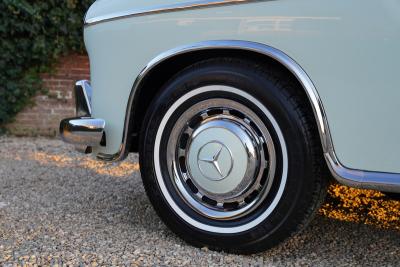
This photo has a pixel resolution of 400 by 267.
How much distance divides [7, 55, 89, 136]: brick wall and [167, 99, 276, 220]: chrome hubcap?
13.9 ft

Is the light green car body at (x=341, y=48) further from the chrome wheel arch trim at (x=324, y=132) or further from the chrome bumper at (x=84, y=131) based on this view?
the chrome bumper at (x=84, y=131)

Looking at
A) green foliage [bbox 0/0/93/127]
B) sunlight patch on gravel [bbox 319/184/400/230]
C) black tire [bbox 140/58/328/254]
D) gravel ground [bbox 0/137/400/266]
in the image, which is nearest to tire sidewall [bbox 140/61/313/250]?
black tire [bbox 140/58/328/254]

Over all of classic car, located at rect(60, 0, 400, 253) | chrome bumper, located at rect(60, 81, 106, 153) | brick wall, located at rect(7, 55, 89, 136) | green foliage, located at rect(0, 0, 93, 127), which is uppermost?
classic car, located at rect(60, 0, 400, 253)

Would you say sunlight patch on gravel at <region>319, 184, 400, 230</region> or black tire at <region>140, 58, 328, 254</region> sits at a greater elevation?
black tire at <region>140, 58, 328, 254</region>

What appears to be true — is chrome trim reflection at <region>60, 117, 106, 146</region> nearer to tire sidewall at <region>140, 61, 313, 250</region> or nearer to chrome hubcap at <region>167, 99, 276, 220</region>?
tire sidewall at <region>140, 61, 313, 250</region>

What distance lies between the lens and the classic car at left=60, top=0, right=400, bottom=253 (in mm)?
2105

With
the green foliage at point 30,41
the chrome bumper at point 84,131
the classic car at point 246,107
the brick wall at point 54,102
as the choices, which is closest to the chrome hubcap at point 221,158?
the classic car at point 246,107

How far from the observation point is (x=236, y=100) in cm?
243

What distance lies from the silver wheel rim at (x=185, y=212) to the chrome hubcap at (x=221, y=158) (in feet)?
0.16

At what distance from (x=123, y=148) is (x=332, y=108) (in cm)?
113

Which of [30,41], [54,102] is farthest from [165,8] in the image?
[54,102]

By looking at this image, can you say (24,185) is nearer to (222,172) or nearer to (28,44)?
(222,172)

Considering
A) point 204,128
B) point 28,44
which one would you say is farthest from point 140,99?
point 28,44

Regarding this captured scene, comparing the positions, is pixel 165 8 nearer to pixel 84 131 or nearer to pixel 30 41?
pixel 84 131
